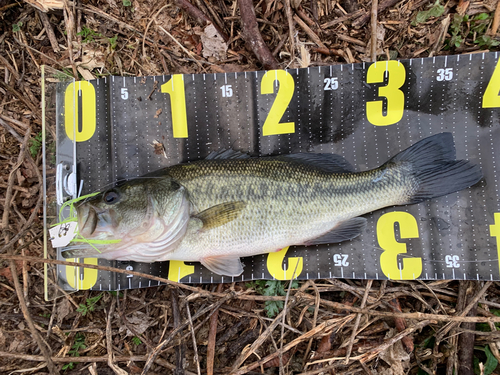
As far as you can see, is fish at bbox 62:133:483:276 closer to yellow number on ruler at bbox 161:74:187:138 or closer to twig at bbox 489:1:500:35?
yellow number on ruler at bbox 161:74:187:138

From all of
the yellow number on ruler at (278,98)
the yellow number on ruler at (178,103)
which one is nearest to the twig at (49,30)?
the yellow number on ruler at (178,103)

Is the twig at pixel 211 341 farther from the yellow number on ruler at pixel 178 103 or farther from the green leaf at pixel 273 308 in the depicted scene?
the yellow number on ruler at pixel 178 103

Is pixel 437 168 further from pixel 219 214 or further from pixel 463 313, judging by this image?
pixel 219 214


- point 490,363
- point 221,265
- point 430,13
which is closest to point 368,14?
point 430,13

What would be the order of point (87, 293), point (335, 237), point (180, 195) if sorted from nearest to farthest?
point (180, 195) < point (335, 237) < point (87, 293)

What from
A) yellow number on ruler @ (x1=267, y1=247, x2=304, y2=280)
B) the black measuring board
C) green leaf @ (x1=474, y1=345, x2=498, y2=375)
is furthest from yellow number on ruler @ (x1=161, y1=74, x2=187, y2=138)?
green leaf @ (x1=474, y1=345, x2=498, y2=375)

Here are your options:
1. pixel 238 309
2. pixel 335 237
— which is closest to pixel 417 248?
pixel 335 237

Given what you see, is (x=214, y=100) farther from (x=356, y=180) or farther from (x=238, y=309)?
(x=238, y=309)
